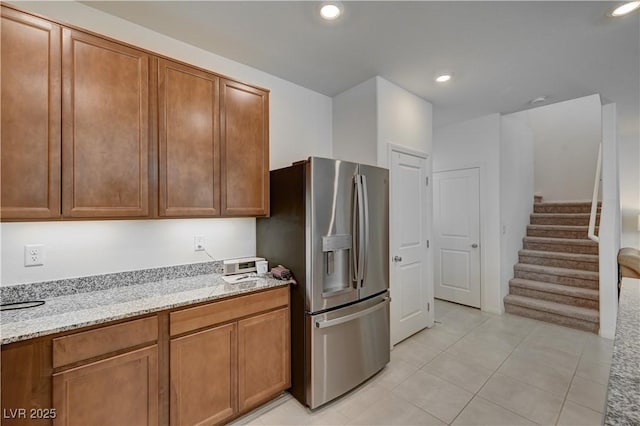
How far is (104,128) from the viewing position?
5.26 ft

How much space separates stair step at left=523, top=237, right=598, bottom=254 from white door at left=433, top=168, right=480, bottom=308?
1.30m

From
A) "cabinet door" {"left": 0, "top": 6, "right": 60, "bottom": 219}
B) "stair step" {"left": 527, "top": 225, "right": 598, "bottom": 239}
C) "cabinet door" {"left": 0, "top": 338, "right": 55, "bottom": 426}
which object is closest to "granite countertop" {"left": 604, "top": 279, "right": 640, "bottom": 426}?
"cabinet door" {"left": 0, "top": 338, "right": 55, "bottom": 426}

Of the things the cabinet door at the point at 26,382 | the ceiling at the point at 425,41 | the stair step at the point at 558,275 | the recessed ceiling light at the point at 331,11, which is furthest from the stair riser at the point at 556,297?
the cabinet door at the point at 26,382

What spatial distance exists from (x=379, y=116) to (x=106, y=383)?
2.78 metres

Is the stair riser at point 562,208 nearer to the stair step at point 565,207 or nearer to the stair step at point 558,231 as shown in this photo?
the stair step at point 565,207

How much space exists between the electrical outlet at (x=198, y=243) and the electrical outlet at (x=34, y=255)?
34.5 inches

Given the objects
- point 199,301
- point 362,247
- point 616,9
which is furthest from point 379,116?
point 199,301

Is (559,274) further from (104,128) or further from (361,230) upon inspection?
(104,128)

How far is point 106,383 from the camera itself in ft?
4.55

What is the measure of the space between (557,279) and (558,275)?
0.20ft

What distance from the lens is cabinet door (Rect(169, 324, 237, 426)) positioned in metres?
1.59

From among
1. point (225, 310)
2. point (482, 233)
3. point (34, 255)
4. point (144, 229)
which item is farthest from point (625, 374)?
point (482, 233)

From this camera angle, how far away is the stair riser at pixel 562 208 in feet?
15.9

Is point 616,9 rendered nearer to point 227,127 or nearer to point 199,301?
point 227,127
